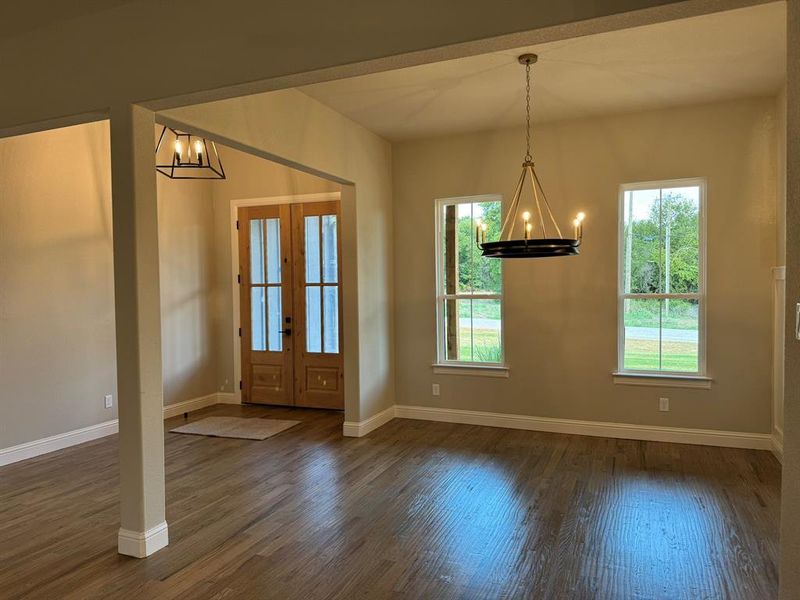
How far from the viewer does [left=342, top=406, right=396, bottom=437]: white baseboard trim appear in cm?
548

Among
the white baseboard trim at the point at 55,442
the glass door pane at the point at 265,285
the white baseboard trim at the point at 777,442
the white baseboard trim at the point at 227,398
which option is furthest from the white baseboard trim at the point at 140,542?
the white baseboard trim at the point at 777,442

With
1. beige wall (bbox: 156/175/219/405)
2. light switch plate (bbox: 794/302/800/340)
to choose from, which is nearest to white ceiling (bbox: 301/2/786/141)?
light switch plate (bbox: 794/302/800/340)

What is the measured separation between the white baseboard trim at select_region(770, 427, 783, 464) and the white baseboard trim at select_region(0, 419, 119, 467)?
6012mm

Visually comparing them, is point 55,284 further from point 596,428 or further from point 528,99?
point 596,428

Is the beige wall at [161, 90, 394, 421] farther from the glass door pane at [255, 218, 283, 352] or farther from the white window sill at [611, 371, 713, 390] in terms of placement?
the white window sill at [611, 371, 713, 390]

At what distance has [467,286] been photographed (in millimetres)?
5992

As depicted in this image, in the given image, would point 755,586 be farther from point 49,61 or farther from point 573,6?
point 49,61

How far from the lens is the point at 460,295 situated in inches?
236

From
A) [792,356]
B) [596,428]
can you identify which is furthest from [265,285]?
[792,356]

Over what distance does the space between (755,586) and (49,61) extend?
15.3ft

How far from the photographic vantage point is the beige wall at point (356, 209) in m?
4.24

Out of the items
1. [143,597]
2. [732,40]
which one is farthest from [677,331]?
[143,597]

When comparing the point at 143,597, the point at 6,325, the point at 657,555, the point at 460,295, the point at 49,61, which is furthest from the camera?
the point at 460,295

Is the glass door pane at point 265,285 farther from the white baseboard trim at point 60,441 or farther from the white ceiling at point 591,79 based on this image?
the white ceiling at point 591,79
